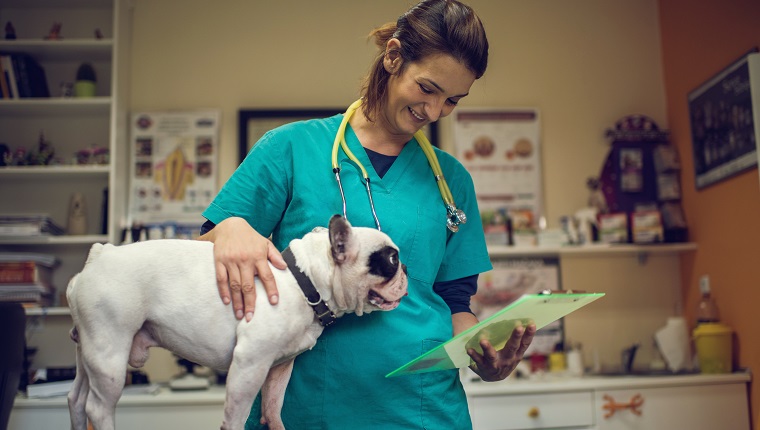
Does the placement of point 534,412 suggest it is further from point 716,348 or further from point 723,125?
point 723,125

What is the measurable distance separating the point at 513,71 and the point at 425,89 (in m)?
2.57

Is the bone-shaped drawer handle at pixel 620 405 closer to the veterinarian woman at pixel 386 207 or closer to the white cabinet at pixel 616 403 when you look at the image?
the white cabinet at pixel 616 403

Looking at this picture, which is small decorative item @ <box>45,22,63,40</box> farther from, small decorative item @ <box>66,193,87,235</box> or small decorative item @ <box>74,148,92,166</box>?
small decorative item @ <box>66,193,87,235</box>

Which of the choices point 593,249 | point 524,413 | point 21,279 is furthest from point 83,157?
point 593,249

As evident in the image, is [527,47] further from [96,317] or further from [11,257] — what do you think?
[96,317]

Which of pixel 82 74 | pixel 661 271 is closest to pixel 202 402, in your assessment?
pixel 82 74

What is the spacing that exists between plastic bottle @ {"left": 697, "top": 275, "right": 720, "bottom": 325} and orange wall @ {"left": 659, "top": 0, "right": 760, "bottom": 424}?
0.03 m

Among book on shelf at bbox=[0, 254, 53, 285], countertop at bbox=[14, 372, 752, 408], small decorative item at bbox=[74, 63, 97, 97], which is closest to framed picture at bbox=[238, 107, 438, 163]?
small decorative item at bbox=[74, 63, 97, 97]

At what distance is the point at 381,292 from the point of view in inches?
38.8

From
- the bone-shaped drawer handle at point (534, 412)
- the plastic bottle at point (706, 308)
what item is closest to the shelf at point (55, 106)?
the bone-shaped drawer handle at point (534, 412)

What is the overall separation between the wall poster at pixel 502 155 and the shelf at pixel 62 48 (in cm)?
174

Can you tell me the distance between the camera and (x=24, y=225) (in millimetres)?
3096

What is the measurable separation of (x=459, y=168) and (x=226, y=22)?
2539mm

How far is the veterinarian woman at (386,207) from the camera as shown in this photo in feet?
3.80
